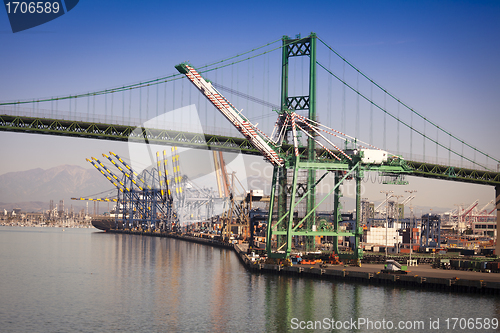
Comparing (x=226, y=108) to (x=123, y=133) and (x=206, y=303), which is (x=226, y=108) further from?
(x=123, y=133)

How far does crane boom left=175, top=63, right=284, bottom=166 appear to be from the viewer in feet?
201

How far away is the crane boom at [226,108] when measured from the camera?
61219 millimetres

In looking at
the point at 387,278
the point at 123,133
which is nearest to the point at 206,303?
the point at 387,278

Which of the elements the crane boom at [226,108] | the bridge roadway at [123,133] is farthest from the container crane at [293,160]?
the bridge roadway at [123,133]

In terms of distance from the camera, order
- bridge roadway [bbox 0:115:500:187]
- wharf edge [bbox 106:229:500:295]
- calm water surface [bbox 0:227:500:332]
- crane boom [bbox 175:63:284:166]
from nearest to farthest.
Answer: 1. calm water surface [bbox 0:227:500:332]
2. wharf edge [bbox 106:229:500:295]
3. crane boom [bbox 175:63:284:166]
4. bridge roadway [bbox 0:115:500:187]

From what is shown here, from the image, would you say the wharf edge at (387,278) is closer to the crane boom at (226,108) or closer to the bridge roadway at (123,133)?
the crane boom at (226,108)

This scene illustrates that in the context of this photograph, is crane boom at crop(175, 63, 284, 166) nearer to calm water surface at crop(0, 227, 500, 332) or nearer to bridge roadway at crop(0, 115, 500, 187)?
calm water surface at crop(0, 227, 500, 332)

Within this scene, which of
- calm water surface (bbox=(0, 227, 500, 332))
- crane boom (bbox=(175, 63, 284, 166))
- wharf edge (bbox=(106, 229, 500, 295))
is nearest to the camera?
calm water surface (bbox=(0, 227, 500, 332))

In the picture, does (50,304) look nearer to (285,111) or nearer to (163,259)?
(285,111)

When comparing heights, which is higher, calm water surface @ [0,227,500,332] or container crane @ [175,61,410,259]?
container crane @ [175,61,410,259]

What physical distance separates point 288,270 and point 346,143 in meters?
16.0

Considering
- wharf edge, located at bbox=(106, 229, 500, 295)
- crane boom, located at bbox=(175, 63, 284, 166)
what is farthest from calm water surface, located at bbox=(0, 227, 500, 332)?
crane boom, located at bbox=(175, 63, 284, 166)

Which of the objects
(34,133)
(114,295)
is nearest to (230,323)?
(114,295)

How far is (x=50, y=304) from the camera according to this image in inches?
1834
